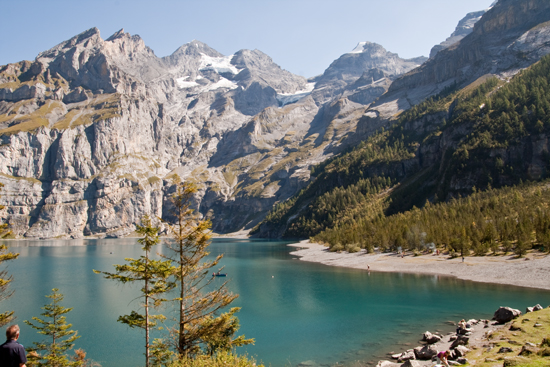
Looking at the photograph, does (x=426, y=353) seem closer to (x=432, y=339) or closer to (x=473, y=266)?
(x=432, y=339)

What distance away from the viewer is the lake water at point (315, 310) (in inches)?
1361

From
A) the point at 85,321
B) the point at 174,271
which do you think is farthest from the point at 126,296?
the point at 174,271

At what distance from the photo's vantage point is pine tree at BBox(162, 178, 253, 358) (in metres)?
21.2

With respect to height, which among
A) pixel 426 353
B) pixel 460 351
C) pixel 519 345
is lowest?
pixel 426 353

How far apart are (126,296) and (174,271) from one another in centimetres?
4987

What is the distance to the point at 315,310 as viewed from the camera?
50531mm

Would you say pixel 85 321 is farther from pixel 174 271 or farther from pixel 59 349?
pixel 174 271

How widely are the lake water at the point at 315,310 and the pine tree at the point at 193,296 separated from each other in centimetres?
1260

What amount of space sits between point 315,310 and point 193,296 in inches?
1315

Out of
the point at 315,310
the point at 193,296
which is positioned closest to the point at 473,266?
the point at 315,310

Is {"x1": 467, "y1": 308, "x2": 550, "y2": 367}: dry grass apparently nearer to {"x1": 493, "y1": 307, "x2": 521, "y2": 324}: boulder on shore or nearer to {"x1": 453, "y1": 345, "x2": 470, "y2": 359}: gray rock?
{"x1": 453, "y1": 345, "x2": 470, "y2": 359}: gray rock

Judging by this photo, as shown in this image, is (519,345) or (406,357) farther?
(406,357)

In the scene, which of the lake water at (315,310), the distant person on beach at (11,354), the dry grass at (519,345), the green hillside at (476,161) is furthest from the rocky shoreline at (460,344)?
the green hillside at (476,161)

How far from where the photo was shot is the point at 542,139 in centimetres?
14012
